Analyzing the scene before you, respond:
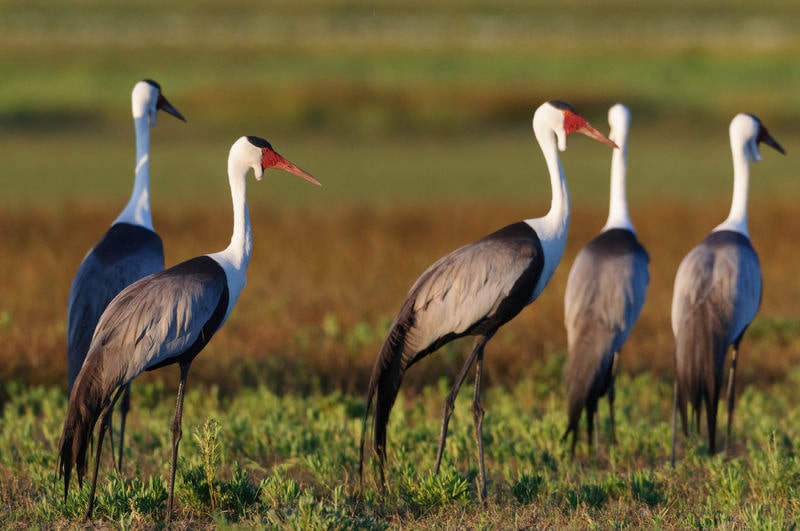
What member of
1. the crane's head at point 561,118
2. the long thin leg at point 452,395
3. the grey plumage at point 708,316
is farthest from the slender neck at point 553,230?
the grey plumage at point 708,316

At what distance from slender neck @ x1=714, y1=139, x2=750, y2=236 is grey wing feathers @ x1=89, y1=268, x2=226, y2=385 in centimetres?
379

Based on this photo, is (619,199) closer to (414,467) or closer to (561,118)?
(561,118)

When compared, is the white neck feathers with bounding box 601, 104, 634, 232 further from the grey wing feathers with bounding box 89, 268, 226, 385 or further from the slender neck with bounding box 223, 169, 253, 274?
the grey wing feathers with bounding box 89, 268, 226, 385

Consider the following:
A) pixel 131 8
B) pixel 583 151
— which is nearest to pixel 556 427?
pixel 583 151

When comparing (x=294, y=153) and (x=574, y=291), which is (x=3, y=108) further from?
(x=574, y=291)

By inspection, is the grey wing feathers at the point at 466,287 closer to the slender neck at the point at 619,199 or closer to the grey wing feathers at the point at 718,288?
the grey wing feathers at the point at 718,288

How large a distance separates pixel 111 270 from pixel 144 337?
52.3 inches

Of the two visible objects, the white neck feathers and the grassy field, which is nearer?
the grassy field

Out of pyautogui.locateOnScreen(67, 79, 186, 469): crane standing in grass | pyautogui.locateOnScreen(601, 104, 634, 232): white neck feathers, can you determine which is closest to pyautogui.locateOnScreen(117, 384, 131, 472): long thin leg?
pyautogui.locateOnScreen(67, 79, 186, 469): crane standing in grass

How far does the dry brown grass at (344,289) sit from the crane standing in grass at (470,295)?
3.07 metres

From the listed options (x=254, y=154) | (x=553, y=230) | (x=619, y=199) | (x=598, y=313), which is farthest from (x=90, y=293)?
(x=619, y=199)

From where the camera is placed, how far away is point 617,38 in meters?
66.8

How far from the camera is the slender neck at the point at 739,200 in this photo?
327 inches

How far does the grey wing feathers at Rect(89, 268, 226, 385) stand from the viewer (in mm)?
5867
